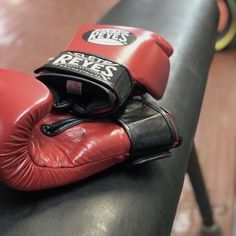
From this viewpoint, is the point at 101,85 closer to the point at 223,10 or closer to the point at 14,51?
the point at 14,51

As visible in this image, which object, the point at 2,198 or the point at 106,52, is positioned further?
the point at 106,52

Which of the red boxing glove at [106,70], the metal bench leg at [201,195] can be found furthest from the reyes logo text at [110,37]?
the metal bench leg at [201,195]

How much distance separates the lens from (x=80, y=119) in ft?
2.20

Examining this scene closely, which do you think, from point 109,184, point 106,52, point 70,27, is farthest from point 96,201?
point 70,27

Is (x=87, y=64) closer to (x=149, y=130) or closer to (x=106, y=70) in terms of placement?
(x=106, y=70)

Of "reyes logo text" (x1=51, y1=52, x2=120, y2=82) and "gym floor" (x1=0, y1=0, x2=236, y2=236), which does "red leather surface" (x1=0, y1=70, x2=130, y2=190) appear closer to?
"reyes logo text" (x1=51, y1=52, x2=120, y2=82)

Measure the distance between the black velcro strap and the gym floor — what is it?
2.51ft

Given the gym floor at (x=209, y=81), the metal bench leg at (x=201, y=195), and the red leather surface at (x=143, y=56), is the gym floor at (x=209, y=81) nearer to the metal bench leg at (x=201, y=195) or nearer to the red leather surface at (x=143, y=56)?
the metal bench leg at (x=201, y=195)

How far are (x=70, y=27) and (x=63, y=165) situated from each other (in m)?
1.45

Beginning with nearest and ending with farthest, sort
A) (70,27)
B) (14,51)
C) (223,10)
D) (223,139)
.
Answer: (223,139), (14,51), (70,27), (223,10)

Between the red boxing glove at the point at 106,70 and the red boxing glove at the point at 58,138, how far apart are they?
0.11 ft

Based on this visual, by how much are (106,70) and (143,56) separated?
0.12 metres

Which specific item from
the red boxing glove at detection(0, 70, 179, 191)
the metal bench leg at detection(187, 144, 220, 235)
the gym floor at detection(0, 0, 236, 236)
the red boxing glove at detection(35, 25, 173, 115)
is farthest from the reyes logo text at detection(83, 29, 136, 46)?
the gym floor at detection(0, 0, 236, 236)

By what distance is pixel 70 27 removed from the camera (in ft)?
6.48
